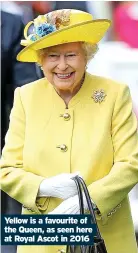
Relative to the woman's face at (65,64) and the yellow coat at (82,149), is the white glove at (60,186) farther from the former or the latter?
the woman's face at (65,64)

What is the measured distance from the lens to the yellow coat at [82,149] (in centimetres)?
350

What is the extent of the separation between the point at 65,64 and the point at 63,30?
14cm

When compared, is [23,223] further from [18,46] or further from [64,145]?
[18,46]

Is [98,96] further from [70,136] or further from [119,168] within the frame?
[119,168]

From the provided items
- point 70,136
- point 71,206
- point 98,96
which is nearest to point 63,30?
point 98,96

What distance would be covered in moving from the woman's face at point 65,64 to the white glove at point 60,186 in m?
0.37

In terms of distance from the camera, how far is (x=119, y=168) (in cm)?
347

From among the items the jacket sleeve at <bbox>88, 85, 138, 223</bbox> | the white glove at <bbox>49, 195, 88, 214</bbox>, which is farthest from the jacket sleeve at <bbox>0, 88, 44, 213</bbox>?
the jacket sleeve at <bbox>88, 85, 138, 223</bbox>

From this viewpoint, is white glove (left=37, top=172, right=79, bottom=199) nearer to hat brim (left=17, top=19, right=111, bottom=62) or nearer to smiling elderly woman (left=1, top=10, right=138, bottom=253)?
smiling elderly woman (left=1, top=10, right=138, bottom=253)

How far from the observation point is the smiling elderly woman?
349 cm

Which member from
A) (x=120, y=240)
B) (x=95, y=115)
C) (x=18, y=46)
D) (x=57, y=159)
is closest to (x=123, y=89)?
(x=95, y=115)

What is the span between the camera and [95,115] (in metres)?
3.57

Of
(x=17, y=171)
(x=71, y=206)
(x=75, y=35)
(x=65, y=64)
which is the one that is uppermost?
(x=75, y=35)

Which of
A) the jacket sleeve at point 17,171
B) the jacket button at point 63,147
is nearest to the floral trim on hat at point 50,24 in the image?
the jacket sleeve at point 17,171
